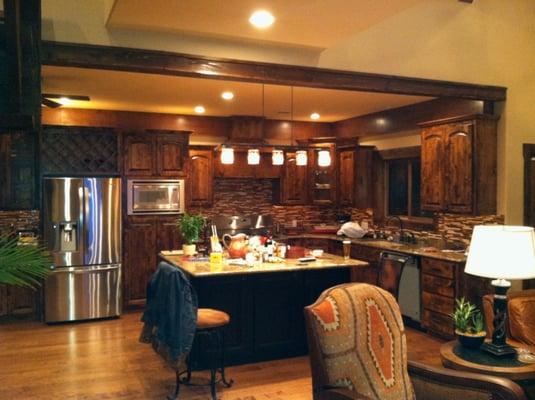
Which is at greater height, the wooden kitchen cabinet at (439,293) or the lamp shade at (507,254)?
the lamp shade at (507,254)

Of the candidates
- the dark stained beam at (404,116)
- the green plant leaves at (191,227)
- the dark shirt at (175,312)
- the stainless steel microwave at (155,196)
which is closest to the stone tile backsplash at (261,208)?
the stainless steel microwave at (155,196)

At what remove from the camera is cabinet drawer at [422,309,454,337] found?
17.4 feet

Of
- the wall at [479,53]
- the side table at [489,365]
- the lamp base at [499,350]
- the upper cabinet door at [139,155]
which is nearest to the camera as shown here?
the side table at [489,365]

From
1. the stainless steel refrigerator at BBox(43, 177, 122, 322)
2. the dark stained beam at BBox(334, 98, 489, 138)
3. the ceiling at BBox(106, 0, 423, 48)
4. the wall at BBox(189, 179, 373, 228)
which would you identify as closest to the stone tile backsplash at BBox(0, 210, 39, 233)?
the stainless steel refrigerator at BBox(43, 177, 122, 322)

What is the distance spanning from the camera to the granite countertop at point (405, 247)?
5.39m

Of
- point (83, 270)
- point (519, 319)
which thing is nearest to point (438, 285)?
point (519, 319)

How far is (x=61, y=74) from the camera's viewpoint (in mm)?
5242

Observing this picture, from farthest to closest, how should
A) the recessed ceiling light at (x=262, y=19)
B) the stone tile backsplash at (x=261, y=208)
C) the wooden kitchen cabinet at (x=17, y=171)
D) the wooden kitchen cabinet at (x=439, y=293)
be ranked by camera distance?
the stone tile backsplash at (x=261, y=208) < the wooden kitchen cabinet at (x=17, y=171) < the wooden kitchen cabinet at (x=439, y=293) < the recessed ceiling light at (x=262, y=19)

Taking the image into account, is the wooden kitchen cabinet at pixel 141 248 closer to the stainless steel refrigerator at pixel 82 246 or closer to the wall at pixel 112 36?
the stainless steel refrigerator at pixel 82 246

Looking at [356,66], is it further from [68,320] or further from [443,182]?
[68,320]

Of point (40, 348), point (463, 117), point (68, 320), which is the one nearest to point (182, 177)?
point (68, 320)

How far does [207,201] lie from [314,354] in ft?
17.6

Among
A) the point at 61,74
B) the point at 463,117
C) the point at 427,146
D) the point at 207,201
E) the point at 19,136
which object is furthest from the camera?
the point at 207,201

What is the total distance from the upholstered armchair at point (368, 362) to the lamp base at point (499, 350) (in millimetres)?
546
